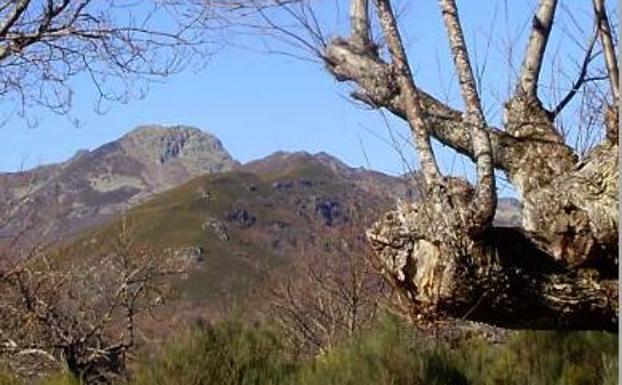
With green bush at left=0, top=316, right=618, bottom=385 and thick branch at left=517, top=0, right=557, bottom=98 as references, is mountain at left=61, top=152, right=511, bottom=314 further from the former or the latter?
thick branch at left=517, top=0, right=557, bottom=98

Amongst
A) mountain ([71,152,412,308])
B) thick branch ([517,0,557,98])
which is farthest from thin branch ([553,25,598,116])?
mountain ([71,152,412,308])

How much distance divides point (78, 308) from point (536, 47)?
11.4 metres

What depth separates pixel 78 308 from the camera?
52.4 ft

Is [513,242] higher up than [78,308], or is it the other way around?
[513,242]

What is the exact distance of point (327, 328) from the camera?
2195 centimetres

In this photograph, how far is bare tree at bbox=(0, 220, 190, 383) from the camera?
43.4 feet

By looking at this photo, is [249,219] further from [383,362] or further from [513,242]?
[513,242]

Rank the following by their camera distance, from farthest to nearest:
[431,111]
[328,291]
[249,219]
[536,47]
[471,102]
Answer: [249,219] → [328,291] → [431,111] → [536,47] → [471,102]

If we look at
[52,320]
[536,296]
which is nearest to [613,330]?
[536,296]

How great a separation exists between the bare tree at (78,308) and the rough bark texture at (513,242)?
650cm

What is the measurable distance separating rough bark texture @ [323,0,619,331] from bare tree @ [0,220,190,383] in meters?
6.50

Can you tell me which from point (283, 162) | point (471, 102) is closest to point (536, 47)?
point (471, 102)

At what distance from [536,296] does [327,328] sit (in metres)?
17.0

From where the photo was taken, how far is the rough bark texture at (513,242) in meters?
4.87
